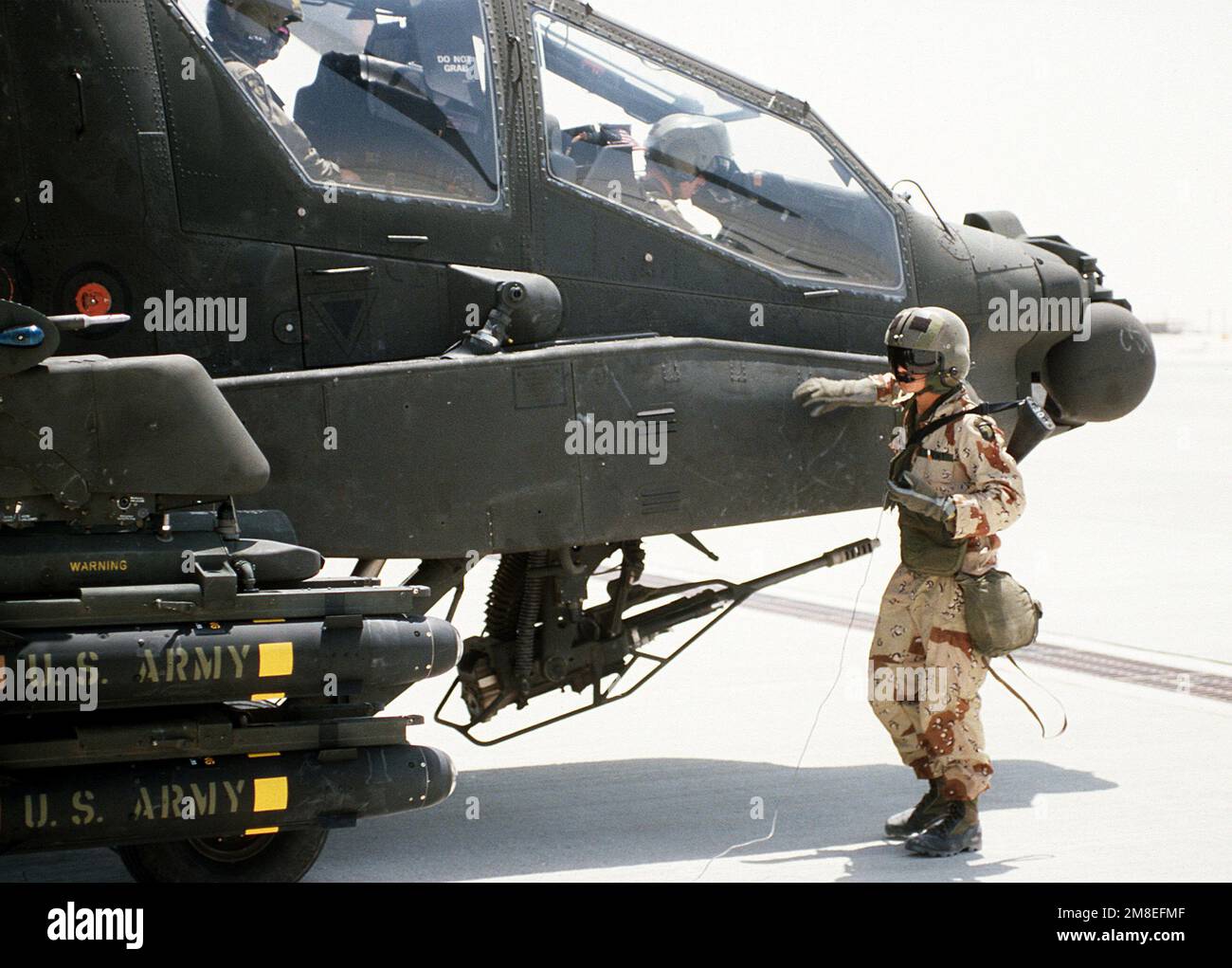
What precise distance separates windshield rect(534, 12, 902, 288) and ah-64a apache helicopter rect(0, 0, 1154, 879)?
0.05 ft

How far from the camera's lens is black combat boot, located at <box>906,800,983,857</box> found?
5.62 meters

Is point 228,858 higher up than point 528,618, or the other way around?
point 528,618

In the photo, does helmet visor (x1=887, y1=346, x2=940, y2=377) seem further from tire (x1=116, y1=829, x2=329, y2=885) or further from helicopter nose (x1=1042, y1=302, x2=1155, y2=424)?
tire (x1=116, y1=829, x2=329, y2=885)

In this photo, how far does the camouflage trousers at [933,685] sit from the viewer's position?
567cm

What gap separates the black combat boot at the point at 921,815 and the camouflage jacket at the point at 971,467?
0.79 metres

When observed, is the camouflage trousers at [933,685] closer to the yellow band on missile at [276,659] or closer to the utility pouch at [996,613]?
the utility pouch at [996,613]

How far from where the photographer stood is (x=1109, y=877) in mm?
5348

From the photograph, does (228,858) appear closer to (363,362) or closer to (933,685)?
(363,362)

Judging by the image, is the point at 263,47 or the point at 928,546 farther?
the point at 928,546

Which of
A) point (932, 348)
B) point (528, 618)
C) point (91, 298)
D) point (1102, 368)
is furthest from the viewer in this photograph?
point (1102, 368)

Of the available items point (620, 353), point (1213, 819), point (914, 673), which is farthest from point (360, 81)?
point (1213, 819)

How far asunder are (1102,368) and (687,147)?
1.89 metres

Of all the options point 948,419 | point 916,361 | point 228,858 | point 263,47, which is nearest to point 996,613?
point 948,419

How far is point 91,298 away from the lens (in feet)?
16.9
